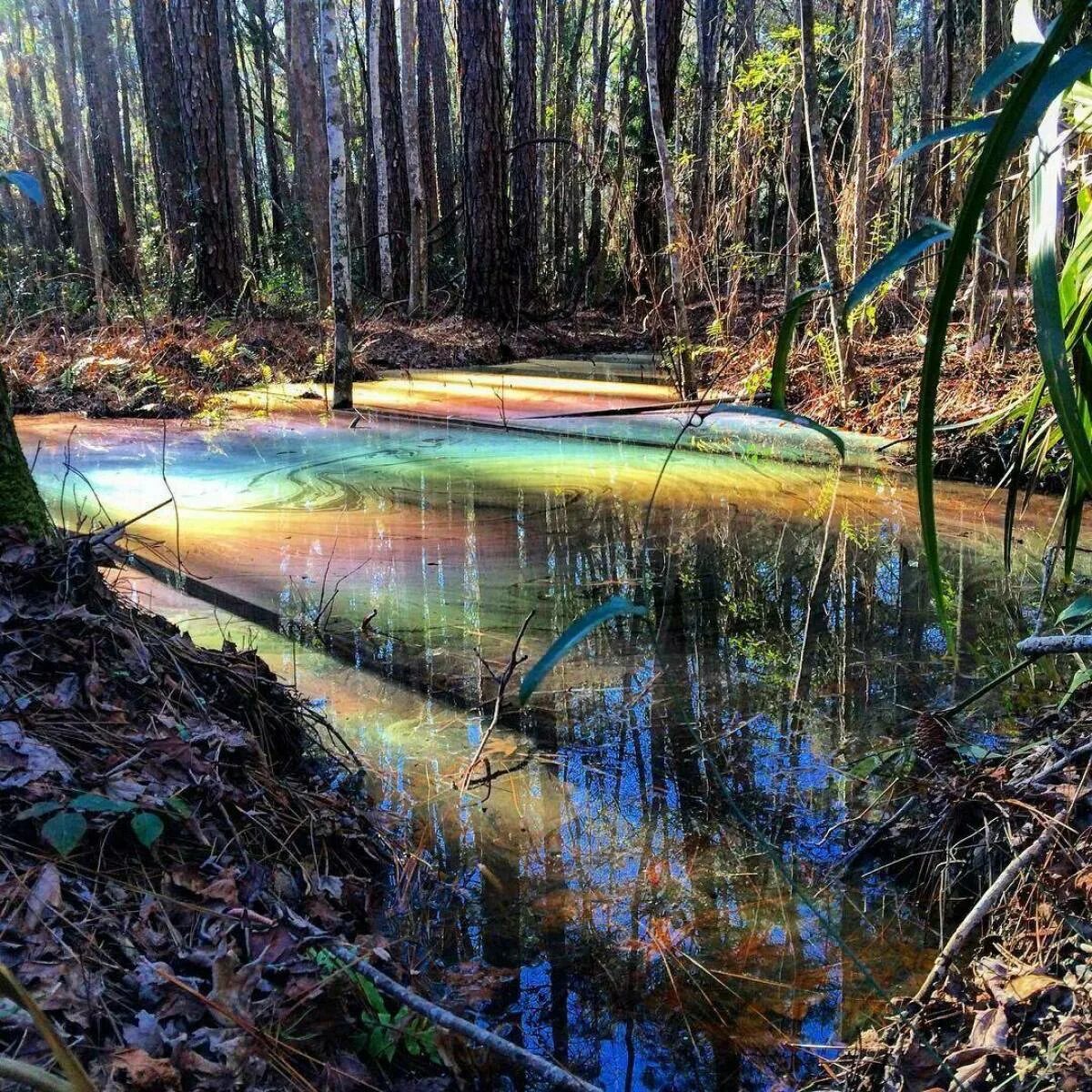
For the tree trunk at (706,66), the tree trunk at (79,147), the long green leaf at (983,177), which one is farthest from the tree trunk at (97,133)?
the long green leaf at (983,177)

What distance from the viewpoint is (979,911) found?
1607mm

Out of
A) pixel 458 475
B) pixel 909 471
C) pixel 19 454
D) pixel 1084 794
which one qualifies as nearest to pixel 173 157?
pixel 458 475

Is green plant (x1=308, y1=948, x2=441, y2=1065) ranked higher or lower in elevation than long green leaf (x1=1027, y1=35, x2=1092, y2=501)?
lower

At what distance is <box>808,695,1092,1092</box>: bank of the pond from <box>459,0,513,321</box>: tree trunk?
36.5 ft

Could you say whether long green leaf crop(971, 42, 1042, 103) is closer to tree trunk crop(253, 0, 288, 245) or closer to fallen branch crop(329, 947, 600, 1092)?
fallen branch crop(329, 947, 600, 1092)

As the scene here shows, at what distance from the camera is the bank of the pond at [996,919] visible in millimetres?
1458

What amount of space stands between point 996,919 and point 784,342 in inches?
56.9

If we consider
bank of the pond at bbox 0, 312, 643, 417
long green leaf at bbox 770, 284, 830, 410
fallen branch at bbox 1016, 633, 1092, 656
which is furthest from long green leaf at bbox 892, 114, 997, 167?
bank of the pond at bbox 0, 312, 643, 417

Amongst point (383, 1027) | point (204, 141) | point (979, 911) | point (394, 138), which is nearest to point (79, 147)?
point (204, 141)

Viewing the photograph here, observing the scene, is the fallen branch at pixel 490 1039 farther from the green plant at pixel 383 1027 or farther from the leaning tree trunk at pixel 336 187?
the leaning tree trunk at pixel 336 187

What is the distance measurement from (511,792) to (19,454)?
1.48 m

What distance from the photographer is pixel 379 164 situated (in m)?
14.9

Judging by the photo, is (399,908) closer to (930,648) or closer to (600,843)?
(600,843)

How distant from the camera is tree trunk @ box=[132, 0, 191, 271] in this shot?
1143 cm
